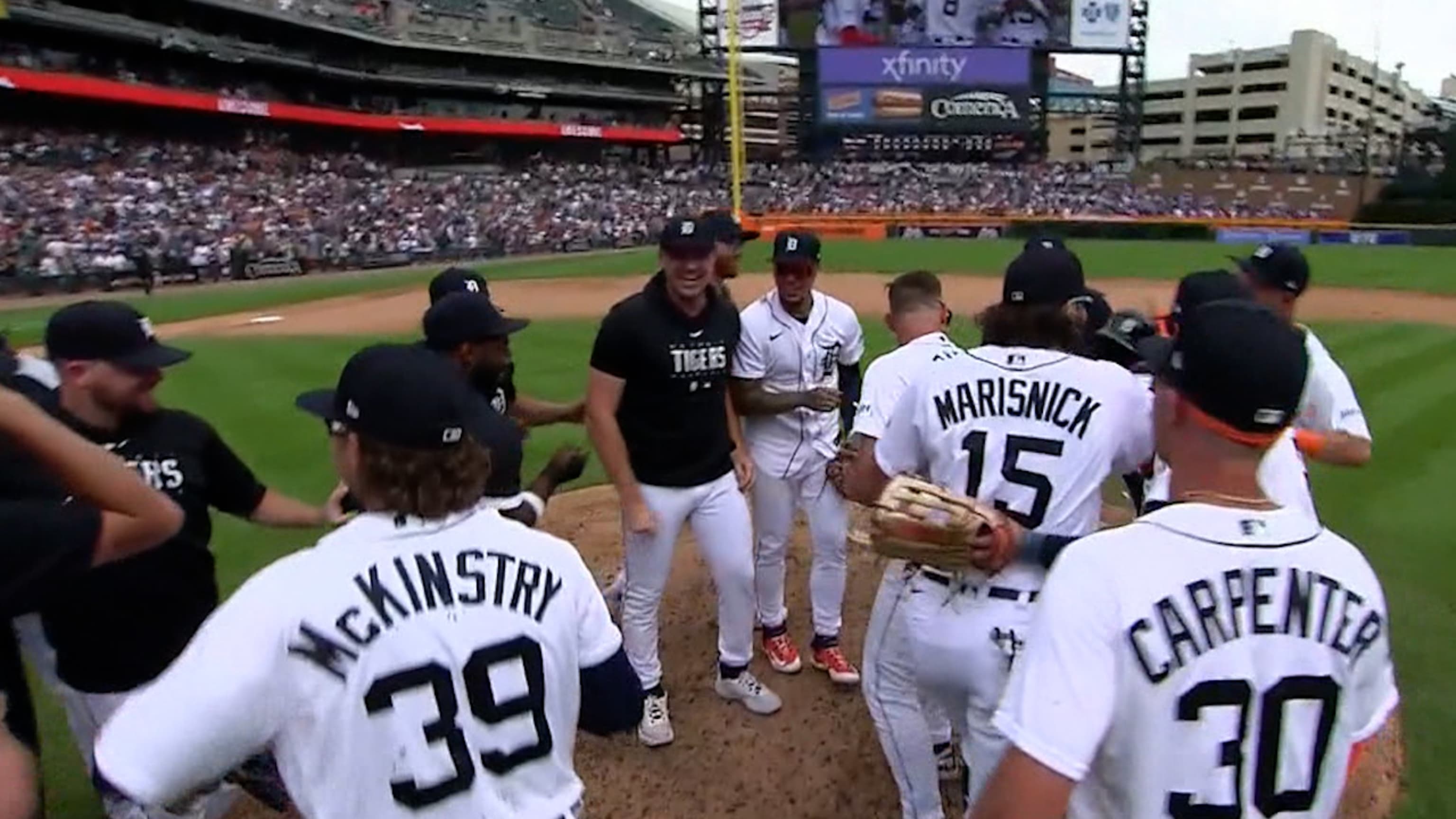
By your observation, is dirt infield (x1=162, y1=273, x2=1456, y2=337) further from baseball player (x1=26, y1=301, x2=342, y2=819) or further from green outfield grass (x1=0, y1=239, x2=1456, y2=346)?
baseball player (x1=26, y1=301, x2=342, y2=819)

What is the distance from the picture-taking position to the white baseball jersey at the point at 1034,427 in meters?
3.21


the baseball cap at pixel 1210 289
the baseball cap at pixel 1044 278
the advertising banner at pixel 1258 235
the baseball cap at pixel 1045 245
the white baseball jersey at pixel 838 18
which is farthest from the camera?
the white baseball jersey at pixel 838 18

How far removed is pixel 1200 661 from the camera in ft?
6.22

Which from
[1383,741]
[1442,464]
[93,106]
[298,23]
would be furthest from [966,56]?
[1383,741]

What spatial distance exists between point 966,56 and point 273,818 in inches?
2010

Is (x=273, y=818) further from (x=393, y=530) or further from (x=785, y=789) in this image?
(x=393, y=530)

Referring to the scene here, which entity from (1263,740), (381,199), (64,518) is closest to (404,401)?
(64,518)

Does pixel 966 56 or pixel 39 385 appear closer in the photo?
pixel 39 385

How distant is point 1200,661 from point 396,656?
1417 millimetres

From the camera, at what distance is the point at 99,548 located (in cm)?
243

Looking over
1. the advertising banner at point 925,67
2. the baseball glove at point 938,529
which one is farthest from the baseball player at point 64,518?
the advertising banner at point 925,67

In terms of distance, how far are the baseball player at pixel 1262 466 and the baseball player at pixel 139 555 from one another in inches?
104

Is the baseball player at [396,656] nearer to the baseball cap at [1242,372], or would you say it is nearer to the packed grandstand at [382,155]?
the baseball cap at [1242,372]

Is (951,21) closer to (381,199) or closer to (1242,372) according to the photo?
(381,199)
